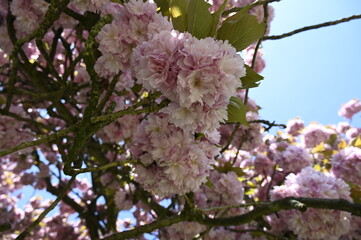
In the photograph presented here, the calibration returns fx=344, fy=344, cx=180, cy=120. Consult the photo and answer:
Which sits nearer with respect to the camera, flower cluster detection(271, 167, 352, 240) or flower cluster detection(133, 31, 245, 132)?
flower cluster detection(133, 31, 245, 132)

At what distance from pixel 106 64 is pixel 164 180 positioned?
479 mm

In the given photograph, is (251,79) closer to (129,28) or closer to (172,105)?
(172,105)

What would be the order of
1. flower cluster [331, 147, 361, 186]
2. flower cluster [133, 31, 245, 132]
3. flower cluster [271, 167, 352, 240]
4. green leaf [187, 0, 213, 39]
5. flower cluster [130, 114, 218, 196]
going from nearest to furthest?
1. flower cluster [133, 31, 245, 132]
2. green leaf [187, 0, 213, 39]
3. flower cluster [130, 114, 218, 196]
4. flower cluster [271, 167, 352, 240]
5. flower cluster [331, 147, 361, 186]

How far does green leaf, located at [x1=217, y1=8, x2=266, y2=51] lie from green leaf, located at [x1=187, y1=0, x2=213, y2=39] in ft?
0.16

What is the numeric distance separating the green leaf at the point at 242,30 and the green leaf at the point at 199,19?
47 millimetres

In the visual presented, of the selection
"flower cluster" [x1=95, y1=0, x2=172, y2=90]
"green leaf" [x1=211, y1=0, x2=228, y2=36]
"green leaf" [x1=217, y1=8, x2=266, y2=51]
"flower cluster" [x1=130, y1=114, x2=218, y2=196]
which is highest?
"flower cluster" [x1=95, y1=0, x2=172, y2=90]

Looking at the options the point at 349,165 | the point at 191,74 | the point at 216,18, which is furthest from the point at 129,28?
the point at 349,165


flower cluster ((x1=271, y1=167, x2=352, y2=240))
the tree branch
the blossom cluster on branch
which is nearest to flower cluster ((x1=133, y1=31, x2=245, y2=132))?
the blossom cluster on branch

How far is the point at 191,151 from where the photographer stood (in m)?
1.20

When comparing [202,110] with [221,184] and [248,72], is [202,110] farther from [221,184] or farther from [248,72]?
[221,184]

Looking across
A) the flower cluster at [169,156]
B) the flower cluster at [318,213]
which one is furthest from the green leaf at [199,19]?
the flower cluster at [318,213]

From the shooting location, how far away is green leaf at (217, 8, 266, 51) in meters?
1.07

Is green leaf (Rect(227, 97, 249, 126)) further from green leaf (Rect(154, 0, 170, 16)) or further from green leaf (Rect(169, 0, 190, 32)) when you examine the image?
green leaf (Rect(154, 0, 170, 16))

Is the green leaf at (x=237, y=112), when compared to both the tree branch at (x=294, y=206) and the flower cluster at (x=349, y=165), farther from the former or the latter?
the flower cluster at (x=349, y=165)
